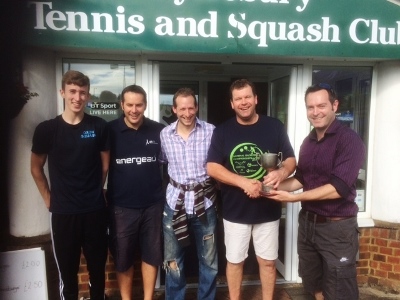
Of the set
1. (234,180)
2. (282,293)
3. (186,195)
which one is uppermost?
(234,180)

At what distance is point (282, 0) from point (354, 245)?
203 centimetres

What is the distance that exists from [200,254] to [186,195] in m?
0.52

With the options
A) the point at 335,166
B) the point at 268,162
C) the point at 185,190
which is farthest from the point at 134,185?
the point at 335,166

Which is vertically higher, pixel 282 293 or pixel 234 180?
pixel 234 180

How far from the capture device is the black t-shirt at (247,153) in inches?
109

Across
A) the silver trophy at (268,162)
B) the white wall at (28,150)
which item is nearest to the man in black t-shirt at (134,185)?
the white wall at (28,150)

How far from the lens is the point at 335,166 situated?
2432mm

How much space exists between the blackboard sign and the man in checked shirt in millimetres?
991

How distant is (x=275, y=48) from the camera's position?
3.11 metres

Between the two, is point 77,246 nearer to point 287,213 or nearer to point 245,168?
point 245,168

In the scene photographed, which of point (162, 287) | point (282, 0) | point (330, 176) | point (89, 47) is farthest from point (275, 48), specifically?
point (162, 287)

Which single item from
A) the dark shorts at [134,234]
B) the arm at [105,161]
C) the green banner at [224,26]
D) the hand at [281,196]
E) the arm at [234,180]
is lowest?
the dark shorts at [134,234]

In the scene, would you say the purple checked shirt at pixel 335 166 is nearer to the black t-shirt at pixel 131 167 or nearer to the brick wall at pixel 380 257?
the black t-shirt at pixel 131 167

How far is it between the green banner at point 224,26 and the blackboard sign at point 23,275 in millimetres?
1663
